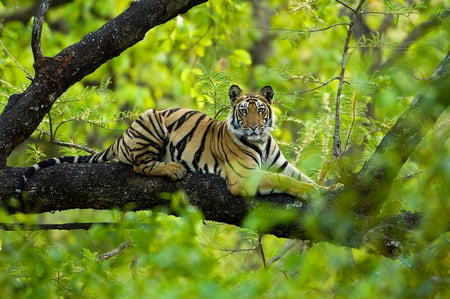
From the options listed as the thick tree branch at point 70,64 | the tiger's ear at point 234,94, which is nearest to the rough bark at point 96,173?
the thick tree branch at point 70,64

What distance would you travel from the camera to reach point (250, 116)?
224 inches

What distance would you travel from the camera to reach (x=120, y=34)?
198 inches

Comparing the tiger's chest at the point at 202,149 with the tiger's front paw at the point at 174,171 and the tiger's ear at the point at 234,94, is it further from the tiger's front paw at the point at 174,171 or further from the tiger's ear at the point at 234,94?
the tiger's front paw at the point at 174,171

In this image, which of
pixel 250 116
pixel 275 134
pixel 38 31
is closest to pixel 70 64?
pixel 38 31

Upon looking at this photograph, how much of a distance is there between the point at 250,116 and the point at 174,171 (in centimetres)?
102

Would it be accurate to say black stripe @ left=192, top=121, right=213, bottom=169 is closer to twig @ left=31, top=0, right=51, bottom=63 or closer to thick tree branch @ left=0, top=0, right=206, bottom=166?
thick tree branch @ left=0, top=0, right=206, bottom=166

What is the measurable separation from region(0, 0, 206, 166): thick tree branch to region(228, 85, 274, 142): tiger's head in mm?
1074

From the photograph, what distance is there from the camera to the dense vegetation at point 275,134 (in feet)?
6.66

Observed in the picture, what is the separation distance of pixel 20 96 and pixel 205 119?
1666 mm

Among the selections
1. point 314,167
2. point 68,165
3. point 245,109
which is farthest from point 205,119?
point 68,165

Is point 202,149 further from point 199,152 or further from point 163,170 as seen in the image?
point 163,170

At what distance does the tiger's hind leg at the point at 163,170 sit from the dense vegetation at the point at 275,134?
308 millimetres

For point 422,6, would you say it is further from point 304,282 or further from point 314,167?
point 304,282

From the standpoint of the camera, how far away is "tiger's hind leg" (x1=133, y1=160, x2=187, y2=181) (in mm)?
4938
